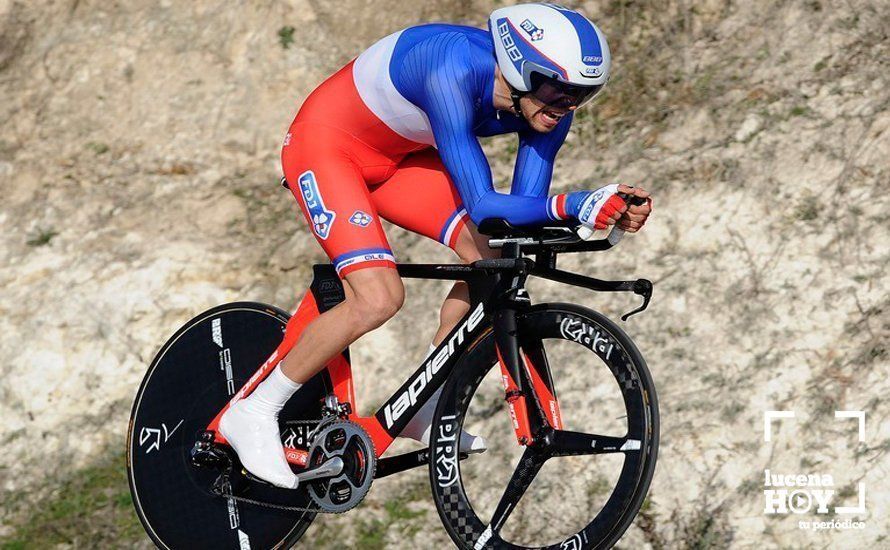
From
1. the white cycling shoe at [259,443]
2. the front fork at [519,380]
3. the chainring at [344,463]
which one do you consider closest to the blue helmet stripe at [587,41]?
the front fork at [519,380]

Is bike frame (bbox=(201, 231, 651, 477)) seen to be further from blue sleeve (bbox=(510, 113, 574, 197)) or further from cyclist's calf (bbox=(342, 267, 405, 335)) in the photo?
blue sleeve (bbox=(510, 113, 574, 197))

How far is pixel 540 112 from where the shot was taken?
15.2 ft

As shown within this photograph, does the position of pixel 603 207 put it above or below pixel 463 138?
below

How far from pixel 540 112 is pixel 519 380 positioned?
1081mm

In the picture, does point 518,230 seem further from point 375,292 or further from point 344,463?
point 344,463

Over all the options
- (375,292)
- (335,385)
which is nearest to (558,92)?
(375,292)

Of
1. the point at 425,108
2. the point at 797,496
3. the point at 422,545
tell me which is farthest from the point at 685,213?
the point at 425,108

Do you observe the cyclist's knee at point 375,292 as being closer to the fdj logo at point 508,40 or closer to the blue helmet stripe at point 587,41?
the fdj logo at point 508,40

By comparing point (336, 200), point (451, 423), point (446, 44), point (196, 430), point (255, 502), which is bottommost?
point (255, 502)

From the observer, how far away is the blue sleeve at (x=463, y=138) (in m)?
4.57

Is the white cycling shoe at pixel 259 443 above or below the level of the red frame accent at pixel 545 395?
below

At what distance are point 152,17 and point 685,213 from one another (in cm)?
500

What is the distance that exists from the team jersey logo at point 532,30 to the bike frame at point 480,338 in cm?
80

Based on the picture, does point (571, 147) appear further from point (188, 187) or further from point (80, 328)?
point (80, 328)
